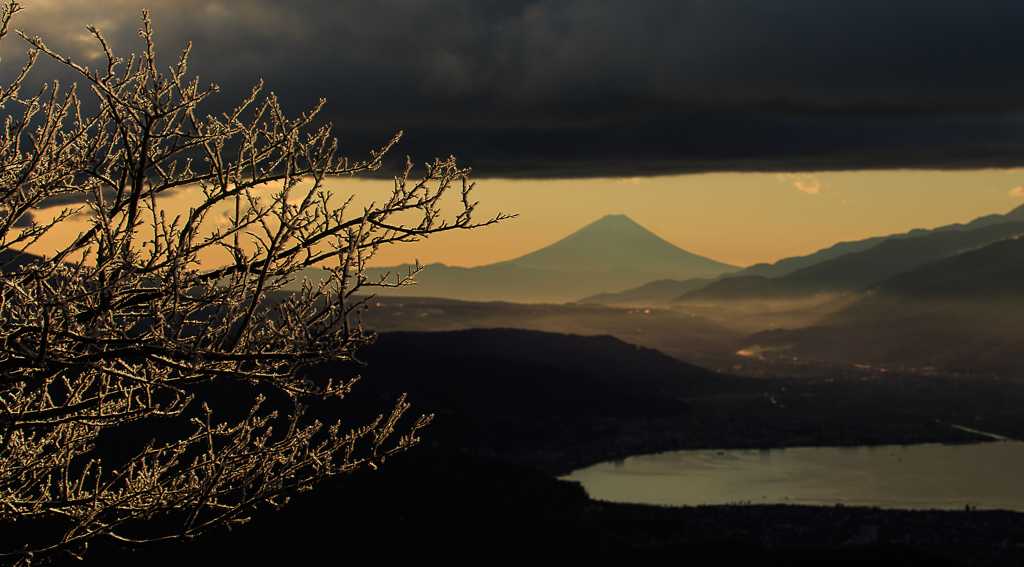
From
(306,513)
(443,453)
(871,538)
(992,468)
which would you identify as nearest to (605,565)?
(306,513)

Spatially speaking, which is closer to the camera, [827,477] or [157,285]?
[157,285]

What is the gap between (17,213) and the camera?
8.58 meters

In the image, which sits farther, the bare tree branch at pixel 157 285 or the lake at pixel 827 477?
the lake at pixel 827 477

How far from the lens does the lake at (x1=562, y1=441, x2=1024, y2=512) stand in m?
130

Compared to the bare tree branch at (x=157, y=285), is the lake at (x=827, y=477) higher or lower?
lower

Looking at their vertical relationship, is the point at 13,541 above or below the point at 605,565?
above

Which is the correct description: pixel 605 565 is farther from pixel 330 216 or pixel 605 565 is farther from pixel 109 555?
Answer: pixel 330 216

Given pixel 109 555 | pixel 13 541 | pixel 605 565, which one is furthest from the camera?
pixel 605 565

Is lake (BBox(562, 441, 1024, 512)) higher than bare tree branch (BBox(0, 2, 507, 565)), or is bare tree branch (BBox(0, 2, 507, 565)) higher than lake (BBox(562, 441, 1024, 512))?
bare tree branch (BBox(0, 2, 507, 565))

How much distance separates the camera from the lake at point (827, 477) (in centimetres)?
13012

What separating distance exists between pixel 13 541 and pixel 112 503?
45213 millimetres

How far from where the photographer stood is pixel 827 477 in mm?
154750

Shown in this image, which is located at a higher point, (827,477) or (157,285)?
(157,285)

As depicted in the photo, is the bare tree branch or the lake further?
the lake
